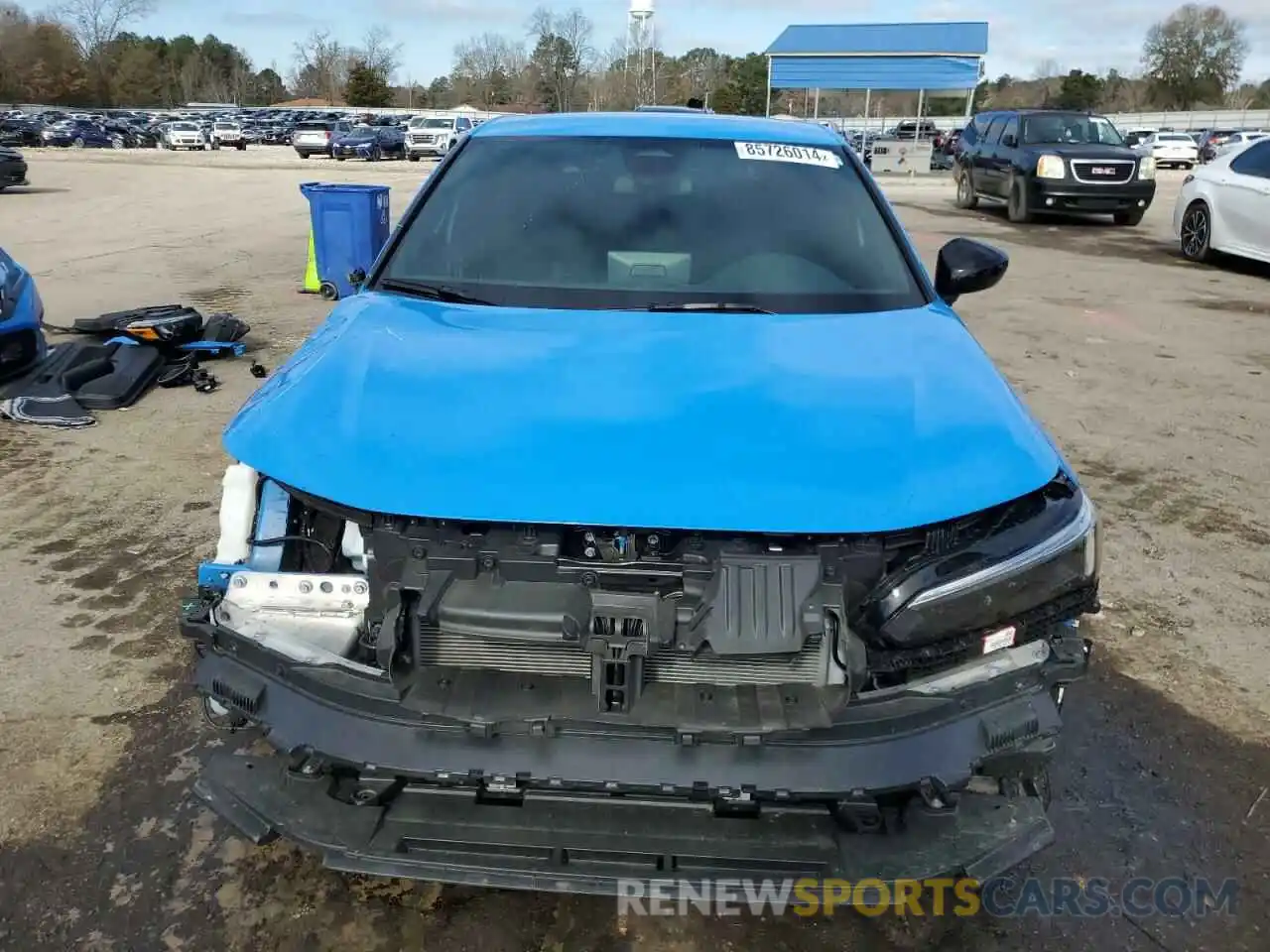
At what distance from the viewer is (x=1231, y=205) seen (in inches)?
453

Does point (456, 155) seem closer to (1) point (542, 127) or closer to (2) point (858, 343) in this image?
(1) point (542, 127)

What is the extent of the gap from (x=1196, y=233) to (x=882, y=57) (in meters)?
27.0

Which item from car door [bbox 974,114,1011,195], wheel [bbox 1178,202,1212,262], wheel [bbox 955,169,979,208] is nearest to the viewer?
wheel [bbox 1178,202,1212,262]

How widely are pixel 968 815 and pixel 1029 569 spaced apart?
A: 0.54 metres

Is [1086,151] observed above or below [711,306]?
above

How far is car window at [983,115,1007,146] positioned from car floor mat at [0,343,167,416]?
1500 centimetres

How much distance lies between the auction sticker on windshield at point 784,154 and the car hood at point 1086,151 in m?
13.8

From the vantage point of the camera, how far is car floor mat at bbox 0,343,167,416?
244 inches

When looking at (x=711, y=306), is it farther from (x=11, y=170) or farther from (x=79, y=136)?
(x=79, y=136)

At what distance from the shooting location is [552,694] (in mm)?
2021

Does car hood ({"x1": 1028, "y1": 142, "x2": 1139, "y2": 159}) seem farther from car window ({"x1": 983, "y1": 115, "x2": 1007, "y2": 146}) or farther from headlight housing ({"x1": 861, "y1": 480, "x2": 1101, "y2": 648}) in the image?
headlight housing ({"x1": 861, "y1": 480, "x2": 1101, "y2": 648})

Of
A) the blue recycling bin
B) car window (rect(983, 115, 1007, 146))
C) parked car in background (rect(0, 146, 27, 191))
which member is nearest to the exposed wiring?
the blue recycling bin

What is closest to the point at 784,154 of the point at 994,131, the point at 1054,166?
the point at 1054,166

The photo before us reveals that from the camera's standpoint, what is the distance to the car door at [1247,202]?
11.0m
